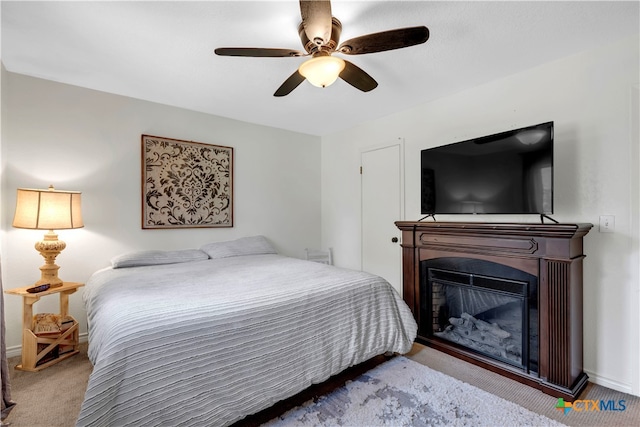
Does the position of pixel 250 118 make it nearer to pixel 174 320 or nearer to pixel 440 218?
pixel 440 218

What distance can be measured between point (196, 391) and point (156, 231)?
2.24m

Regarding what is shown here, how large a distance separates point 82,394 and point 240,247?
1.83 m

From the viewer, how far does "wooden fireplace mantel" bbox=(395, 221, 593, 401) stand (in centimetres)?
193

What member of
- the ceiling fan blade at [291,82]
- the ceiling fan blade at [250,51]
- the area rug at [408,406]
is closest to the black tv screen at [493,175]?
the area rug at [408,406]

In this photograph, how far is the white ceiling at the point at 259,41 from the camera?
1.73 meters

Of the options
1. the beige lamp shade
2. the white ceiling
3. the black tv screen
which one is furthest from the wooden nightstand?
the black tv screen

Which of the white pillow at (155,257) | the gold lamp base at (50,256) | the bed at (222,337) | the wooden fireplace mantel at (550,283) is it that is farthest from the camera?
the white pillow at (155,257)

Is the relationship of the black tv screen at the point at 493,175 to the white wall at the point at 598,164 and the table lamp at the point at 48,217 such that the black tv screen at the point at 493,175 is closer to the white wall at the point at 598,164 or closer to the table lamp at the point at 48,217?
the white wall at the point at 598,164

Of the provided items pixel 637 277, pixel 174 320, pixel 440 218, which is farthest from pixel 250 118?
pixel 637 277

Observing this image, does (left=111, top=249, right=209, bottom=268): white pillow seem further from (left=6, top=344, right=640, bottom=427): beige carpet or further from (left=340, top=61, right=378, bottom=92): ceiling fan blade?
(left=340, top=61, right=378, bottom=92): ceiling fan blade

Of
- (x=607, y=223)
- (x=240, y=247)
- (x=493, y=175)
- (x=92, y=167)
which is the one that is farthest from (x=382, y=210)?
(x=92, y=167)

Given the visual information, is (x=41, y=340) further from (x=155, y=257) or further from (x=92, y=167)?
(x=92, y=167)

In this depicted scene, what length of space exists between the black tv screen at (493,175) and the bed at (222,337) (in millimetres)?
1037

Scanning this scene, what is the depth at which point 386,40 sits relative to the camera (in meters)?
1.62
